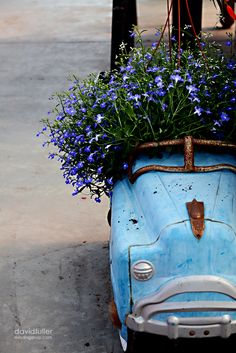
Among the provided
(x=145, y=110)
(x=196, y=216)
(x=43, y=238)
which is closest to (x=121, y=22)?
(x=43, y=238)

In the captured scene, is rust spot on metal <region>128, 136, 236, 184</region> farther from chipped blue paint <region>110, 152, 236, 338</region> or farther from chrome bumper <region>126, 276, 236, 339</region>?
chrome bumper <region>126, 276, 236, 339</region>

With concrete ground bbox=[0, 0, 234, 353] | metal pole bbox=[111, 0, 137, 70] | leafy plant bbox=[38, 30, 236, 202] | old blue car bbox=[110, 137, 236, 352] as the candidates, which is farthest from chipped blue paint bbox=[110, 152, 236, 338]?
metal pole bbox=[111, 0, 137, 70]

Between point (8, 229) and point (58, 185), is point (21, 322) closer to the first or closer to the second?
point (8, 229)

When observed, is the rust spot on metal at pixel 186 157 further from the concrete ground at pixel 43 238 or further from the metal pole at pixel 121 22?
the metal pole at pixel 121 22

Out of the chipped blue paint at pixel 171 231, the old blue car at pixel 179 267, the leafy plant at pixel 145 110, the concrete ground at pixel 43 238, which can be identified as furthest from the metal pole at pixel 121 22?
the old blue car at pixel 179 267

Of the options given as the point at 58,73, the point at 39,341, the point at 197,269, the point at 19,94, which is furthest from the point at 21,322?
the point at 58,73

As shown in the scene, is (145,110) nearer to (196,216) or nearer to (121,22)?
(196,216)

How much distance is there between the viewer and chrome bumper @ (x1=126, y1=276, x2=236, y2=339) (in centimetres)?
297

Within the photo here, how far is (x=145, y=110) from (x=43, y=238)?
151 cm

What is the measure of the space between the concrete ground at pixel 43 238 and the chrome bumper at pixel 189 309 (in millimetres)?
742

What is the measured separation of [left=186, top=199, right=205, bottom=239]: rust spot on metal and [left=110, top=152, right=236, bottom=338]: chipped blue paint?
0.02m

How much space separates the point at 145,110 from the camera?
3559mm

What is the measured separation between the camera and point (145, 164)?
346 cm

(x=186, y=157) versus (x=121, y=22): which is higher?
(x=186, y=157)
